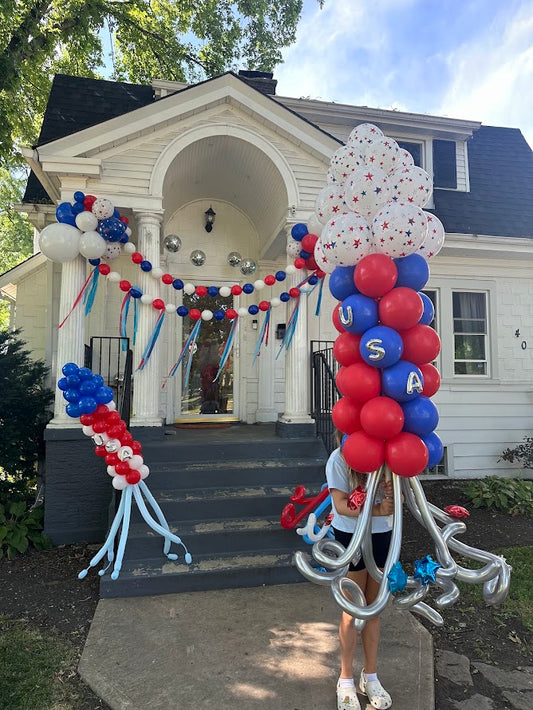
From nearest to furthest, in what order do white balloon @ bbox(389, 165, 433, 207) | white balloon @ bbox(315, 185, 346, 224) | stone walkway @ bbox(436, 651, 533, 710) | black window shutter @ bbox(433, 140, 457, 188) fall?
stone walkway @ bbox(436, 651, 533, 710) → white balloon @ bbox(389, 165, 433, 207) → white balloon @ bbox(315, 185, 346, 224) → black window shutter @ bbox(433, 140, 457, 188)

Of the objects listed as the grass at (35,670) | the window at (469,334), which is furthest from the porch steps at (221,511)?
the window at (469,334)

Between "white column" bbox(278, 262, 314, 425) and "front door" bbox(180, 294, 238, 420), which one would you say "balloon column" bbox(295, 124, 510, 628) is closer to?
"white column" bbox(278, 262, 314, 425)

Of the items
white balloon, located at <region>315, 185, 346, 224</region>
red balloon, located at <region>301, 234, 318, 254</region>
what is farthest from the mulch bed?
red balloon, located at <region>301, 234, 318, 254</region>

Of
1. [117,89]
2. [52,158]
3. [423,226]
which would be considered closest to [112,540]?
[423,226]

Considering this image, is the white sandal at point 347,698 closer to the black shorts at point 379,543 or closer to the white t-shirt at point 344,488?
the black shorts at point 379,543

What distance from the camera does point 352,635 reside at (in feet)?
7.33

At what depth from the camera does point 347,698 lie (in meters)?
2.23

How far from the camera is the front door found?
6871 mm

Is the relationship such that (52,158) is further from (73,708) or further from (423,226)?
(73,708)

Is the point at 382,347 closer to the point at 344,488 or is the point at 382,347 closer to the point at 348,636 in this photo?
the point at 344,488

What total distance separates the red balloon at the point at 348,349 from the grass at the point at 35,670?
2.34 metres

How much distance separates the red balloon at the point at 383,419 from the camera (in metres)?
2.14

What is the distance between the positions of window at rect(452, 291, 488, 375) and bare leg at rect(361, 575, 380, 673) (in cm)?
616

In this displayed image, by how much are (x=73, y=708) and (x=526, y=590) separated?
3519mm
